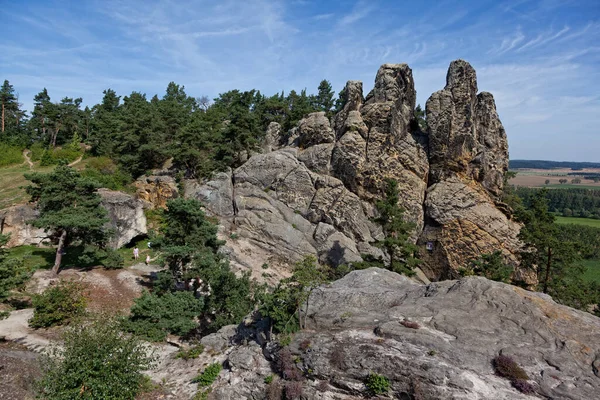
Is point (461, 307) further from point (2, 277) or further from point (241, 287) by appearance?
point (2, 277)

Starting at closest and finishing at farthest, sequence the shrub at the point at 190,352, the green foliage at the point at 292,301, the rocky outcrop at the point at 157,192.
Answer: the green foliage at the point at 292,301, the shrub at the point at 190,352, the rocky outcrop at the point at 157,192

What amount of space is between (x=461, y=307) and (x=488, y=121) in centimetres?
3901

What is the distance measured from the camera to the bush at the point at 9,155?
180 feet

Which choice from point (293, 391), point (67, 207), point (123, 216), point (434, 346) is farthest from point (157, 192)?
point (434, 346)

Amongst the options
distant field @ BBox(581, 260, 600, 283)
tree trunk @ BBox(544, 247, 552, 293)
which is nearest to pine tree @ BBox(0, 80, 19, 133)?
tree trunk @ BBox(544, 247, 552, 293)

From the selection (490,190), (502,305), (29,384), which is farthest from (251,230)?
(490,190)

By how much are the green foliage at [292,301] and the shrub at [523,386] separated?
968cm

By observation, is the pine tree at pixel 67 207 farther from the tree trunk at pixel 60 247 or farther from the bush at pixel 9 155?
the bush at pixel 9 155

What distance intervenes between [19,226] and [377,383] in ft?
130

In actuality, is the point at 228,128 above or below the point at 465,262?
above

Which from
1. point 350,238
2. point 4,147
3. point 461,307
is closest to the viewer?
point 461,307

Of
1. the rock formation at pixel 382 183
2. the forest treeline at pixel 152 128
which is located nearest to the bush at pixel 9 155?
the forest treeline at pixel 152 128

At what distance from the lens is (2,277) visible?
1711cm

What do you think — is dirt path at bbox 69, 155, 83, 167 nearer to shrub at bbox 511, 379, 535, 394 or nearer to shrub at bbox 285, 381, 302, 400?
shrub at bbox 285, 381, 302, 400
